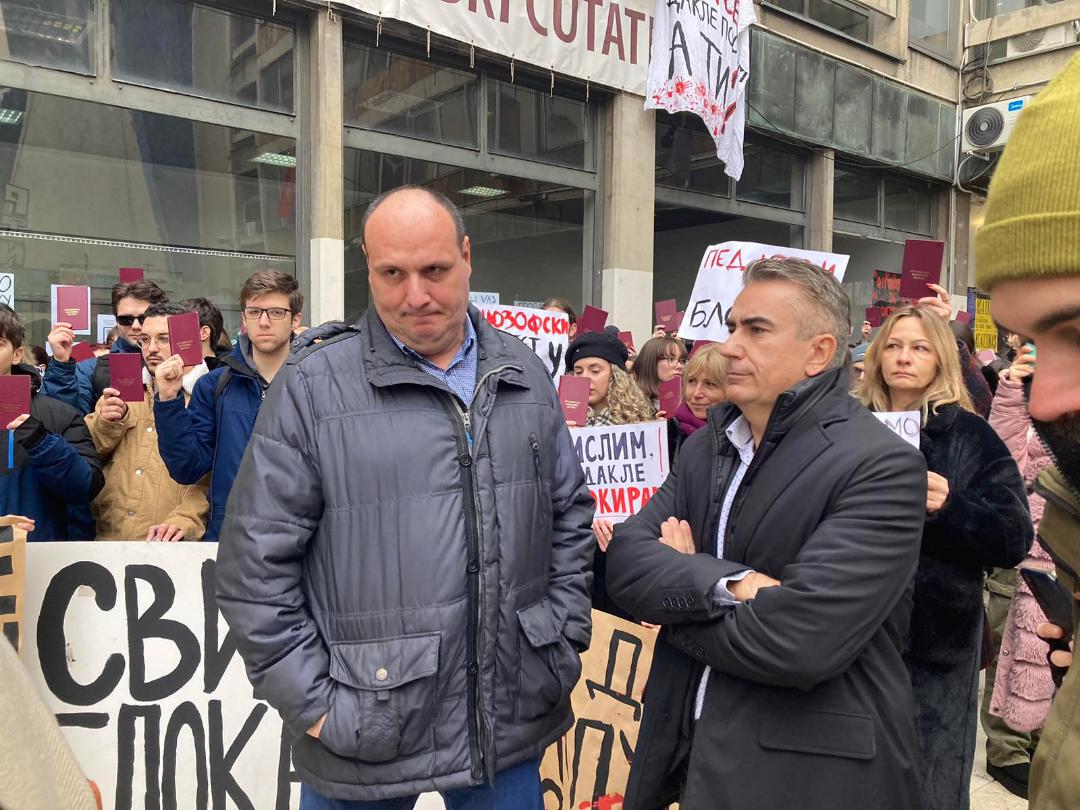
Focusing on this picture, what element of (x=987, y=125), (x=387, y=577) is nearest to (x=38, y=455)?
(x=387, y=577)

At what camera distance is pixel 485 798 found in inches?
80.5

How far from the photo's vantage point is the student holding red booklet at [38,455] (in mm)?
3068

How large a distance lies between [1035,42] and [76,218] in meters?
15.7

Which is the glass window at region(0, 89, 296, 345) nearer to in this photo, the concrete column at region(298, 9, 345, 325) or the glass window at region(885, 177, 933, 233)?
the concrete column at region(298, 9, 345, 325)

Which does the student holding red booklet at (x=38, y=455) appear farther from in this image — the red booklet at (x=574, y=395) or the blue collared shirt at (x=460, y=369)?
the red booklet at (x=574, y=395)

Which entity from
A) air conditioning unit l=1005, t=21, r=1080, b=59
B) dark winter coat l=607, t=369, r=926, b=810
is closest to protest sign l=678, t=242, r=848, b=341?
dark winter coat l=607, t=369, r=926, b=810

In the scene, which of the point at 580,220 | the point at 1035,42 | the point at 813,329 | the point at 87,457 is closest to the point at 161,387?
the point at 87,457

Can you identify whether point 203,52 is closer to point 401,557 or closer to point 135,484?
point 135,484

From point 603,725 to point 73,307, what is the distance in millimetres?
4299

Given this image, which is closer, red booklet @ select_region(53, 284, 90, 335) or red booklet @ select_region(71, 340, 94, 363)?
red booklet @ select_region(71, 340, 94, 363)

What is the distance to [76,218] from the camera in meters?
7.34

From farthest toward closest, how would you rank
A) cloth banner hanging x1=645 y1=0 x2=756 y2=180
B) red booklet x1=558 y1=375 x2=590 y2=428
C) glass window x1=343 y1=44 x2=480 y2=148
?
1. cloth banner hanging x1=645 y1=0 x2=756 y2=180
2. glass window x1=343 y1=44 x2=480 y2=148
3. red booklet x1=558 y1=375 x2=590 y2=428

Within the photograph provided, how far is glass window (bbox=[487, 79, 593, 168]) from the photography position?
9.73 metres

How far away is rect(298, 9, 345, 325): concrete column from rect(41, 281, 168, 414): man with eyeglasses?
3490mm
